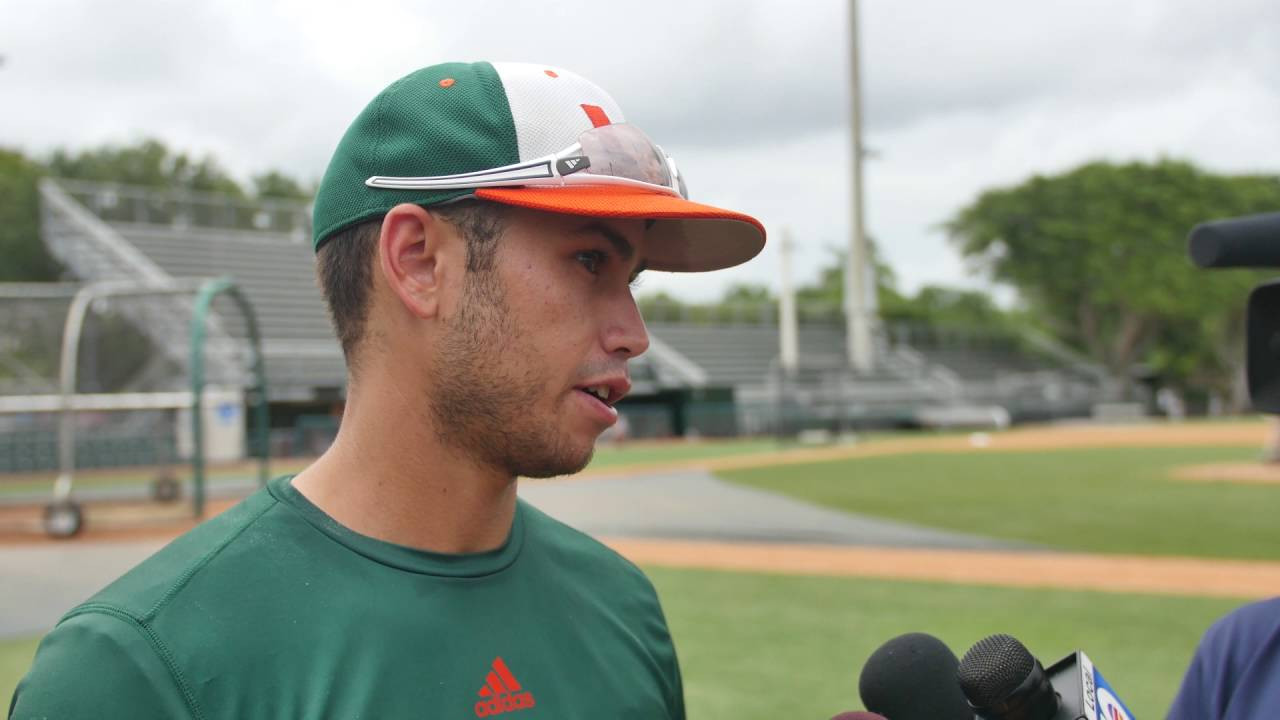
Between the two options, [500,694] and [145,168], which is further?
[145,168]

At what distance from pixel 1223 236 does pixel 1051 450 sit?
2647 cm

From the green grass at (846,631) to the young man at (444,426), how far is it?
3780 mm

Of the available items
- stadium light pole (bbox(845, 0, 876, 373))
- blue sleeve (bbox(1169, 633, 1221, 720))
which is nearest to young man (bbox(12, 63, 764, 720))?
blue sleeve (bbox(1169, 633, 1221, 720))

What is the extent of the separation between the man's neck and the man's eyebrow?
360 millimetres

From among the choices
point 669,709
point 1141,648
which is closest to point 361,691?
point 669,709

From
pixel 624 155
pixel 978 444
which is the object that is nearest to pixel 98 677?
pixel 624 155

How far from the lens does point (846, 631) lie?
709 centimetres

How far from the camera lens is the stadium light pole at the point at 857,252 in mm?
41562

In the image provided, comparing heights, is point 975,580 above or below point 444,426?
below

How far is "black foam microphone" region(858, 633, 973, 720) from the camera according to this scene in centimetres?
165

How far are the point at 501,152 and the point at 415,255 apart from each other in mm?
194

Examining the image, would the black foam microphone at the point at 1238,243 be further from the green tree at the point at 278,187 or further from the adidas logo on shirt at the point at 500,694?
the green tree at the point at 278,187

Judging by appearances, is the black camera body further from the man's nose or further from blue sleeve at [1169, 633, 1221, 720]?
the man's nose

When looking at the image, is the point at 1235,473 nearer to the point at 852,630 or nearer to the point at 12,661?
the point at 852,630
